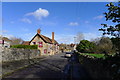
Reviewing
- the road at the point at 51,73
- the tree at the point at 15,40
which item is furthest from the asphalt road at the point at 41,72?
the tree at the point at 15,40

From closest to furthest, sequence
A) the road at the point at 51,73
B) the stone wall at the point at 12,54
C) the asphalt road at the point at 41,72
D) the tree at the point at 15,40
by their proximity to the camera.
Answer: the road at the point at 51,73 → the asphalt road at the point at 41,72 → the stone wall at the point at 12,54 → the tree at the point at 15,40

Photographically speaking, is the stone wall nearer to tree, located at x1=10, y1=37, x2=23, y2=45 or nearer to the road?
the road

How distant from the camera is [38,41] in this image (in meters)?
53.4

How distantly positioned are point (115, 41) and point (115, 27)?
544mm

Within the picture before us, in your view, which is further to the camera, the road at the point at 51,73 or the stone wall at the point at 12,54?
the stone wall at the point at 12,54

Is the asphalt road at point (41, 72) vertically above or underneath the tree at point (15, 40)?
underneath

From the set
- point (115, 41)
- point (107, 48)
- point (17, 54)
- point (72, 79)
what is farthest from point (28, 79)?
point (107, 48)

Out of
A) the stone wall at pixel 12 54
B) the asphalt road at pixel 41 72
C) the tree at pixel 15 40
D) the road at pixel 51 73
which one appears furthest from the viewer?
the tree at pixel 15 40

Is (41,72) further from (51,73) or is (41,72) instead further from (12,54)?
(12,54)

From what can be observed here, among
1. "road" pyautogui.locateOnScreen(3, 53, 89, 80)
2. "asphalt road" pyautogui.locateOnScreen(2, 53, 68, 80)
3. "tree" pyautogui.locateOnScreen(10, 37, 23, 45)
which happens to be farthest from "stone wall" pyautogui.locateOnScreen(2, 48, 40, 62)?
"tree" pyautogui.locateOnScreen(10, 37, 23, 45)

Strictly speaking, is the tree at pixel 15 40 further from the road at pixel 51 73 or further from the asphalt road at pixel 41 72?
the road at pixel 51 73

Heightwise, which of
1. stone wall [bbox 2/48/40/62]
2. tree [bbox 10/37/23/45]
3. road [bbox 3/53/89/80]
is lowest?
road [bbox 3/53/89/80]

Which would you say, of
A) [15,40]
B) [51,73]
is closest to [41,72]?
[51,73]

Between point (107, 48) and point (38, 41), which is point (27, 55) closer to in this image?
point (107, 48)
